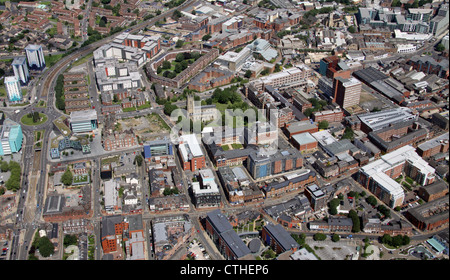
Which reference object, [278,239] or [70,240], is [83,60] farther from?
[278,239]

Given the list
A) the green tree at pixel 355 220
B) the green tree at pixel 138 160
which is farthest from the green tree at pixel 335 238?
the green tree at pixel 138 160

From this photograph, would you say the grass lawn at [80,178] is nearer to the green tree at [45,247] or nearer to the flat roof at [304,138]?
the green tree at [45,247]

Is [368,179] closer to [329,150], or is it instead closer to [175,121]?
[329,150]

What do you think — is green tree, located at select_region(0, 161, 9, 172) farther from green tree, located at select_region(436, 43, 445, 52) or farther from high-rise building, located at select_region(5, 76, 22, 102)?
green tree, located at select_region(436, 43, 445, 52)

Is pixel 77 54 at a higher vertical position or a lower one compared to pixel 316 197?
lower

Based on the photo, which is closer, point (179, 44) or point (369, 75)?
point (369, 75)

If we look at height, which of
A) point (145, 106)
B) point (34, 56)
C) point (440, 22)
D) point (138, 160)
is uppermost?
point (440, 22)

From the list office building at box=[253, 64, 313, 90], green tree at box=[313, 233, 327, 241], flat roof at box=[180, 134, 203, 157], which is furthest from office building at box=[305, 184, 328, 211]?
office building at box=[253, 64, 313, 90]

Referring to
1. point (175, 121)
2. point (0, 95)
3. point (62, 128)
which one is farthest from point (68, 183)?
point (0, 95)

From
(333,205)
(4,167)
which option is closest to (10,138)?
(4,167)
